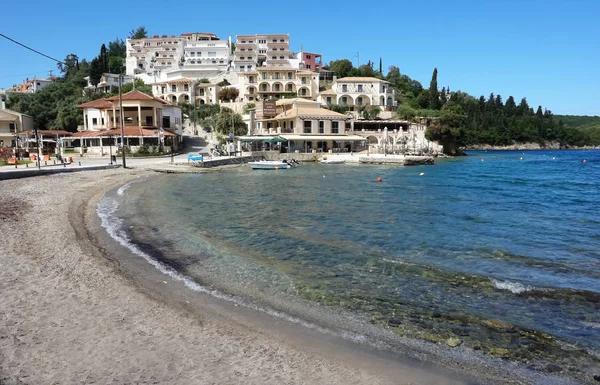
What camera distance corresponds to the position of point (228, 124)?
6494 cm

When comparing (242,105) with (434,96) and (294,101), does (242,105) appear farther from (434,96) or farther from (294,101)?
(434,96)

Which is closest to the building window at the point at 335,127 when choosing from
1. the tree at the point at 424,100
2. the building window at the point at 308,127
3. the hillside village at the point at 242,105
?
the hillside village at the point at 242,105

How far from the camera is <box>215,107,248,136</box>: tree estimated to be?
64688 mm

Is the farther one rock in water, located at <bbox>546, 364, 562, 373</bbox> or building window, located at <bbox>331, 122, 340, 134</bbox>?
building window, located at <bbox>331, 122, 340, 134</bbox>

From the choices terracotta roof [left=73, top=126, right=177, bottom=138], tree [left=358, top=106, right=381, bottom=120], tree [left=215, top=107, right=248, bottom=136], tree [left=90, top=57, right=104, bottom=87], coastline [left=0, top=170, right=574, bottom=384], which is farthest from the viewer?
tree [left=90, top=57, right=104, bottom=87]

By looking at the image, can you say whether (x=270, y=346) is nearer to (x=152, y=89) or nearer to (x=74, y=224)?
(x=74, y=224)

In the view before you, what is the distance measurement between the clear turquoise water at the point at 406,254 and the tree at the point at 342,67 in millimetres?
85522

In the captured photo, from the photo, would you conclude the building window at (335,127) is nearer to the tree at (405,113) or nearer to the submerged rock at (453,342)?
the tree at (405,113)

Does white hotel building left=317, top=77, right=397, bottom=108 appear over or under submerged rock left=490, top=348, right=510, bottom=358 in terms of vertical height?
over

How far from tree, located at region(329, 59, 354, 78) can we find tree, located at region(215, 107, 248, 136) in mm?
44600

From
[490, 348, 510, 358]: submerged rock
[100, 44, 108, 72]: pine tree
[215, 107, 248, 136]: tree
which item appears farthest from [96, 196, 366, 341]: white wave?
[100, 44, 108, 72]: pine tree

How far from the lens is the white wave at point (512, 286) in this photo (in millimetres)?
9078

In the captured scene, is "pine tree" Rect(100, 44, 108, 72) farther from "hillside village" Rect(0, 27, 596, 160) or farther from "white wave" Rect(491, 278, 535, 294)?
"white wave" Rect(491, 278, 535, 294)

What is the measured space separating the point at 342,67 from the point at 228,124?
51192 mm
